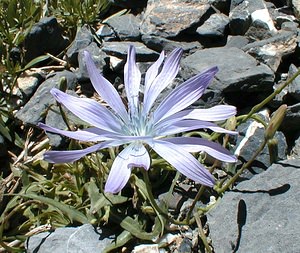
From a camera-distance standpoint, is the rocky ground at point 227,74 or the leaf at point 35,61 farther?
the leaf at point 35,61

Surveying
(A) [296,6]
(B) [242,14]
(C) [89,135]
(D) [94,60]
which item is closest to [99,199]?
(C) [89,135]

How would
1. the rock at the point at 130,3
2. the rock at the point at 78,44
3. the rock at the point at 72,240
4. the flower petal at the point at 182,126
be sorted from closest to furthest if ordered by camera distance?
the flower petal at the point at 182,126, the rock at the point at 72,240, the rock at the point at 78,44, the rock at the point at 130,3

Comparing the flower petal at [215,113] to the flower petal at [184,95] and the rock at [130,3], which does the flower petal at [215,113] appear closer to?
→ the flower petal at [184,95]

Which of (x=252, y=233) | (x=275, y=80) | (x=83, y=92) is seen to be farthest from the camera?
(x=83, y=92)

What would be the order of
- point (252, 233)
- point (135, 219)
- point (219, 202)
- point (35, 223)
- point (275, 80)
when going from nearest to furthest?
point (252, 233) → point (219, 202) → point (135, 219) → point (35, 223) → point (275, 80)

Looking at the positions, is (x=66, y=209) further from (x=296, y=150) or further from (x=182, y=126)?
(x=296, y=150)

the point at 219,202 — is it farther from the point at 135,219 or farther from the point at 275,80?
the point at 275,80

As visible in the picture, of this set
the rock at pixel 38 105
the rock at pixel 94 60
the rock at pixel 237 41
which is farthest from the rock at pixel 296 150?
the rock at pixel 38 105

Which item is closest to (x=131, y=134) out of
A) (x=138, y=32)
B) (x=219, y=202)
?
(x=219, y=202)

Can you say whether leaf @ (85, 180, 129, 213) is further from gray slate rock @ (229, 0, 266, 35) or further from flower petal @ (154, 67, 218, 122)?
gray slate rock @ (229, 0, 266, 35)
